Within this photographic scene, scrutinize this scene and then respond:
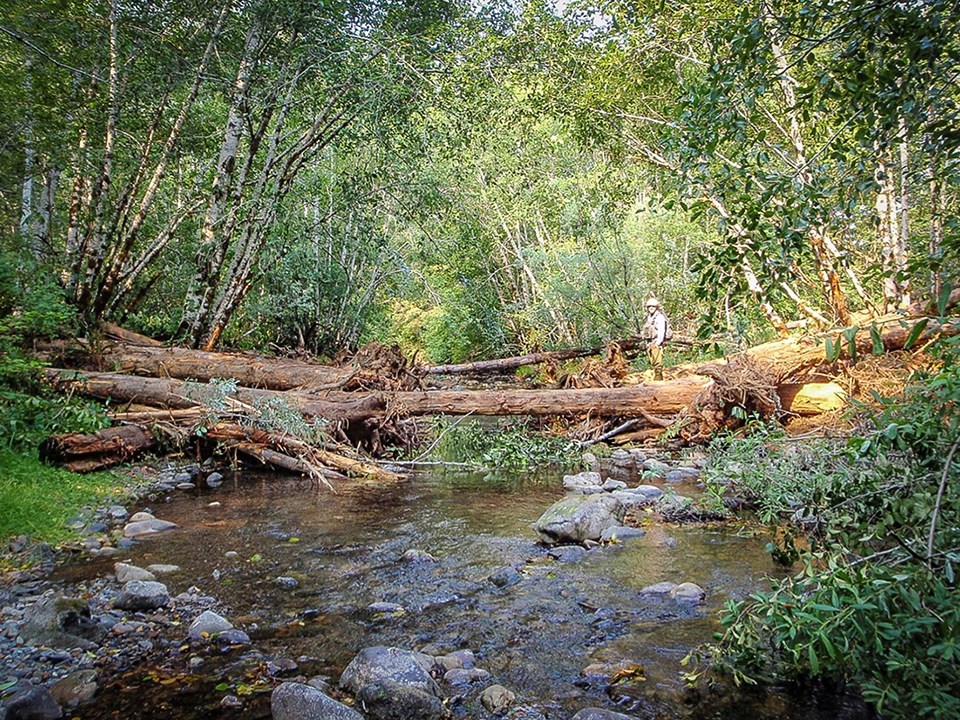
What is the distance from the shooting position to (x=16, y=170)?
11.6m

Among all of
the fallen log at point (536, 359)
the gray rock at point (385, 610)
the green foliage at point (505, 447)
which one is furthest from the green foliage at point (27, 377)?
the fallen log at point (536, 359)

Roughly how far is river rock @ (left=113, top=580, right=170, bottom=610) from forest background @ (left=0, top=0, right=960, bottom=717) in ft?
9.31

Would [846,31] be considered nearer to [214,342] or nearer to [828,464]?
[828,464]

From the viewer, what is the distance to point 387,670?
11.3 ft

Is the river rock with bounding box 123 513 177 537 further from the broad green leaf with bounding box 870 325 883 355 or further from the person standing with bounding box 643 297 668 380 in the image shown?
the person standing with bounding box 643 297 668 380

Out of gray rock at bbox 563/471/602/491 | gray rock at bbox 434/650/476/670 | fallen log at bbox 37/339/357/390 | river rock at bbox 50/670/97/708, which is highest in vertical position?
fallen log at bbox 37/339/357/390

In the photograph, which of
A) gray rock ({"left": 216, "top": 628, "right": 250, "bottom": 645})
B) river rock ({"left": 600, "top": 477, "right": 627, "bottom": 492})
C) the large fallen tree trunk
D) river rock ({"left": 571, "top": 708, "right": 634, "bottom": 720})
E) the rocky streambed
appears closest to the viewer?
river rock ({"left": 571, "top": 708, "right": 634, "bottom": 720})

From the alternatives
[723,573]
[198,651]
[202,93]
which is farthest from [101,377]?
[723,573]

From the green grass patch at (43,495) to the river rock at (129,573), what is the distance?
1.10 m

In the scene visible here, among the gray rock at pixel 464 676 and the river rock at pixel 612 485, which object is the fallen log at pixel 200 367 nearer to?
the river rock at pixel 612 485

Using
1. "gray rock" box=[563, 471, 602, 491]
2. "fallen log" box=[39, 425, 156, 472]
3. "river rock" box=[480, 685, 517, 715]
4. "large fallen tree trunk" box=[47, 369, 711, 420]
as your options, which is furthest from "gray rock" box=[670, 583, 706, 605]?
"fallen log" box=[39, 425, 156, 472]

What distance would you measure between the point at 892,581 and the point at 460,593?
329 cm

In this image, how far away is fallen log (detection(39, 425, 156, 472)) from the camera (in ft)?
25.0

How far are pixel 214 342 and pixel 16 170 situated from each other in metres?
4.56
